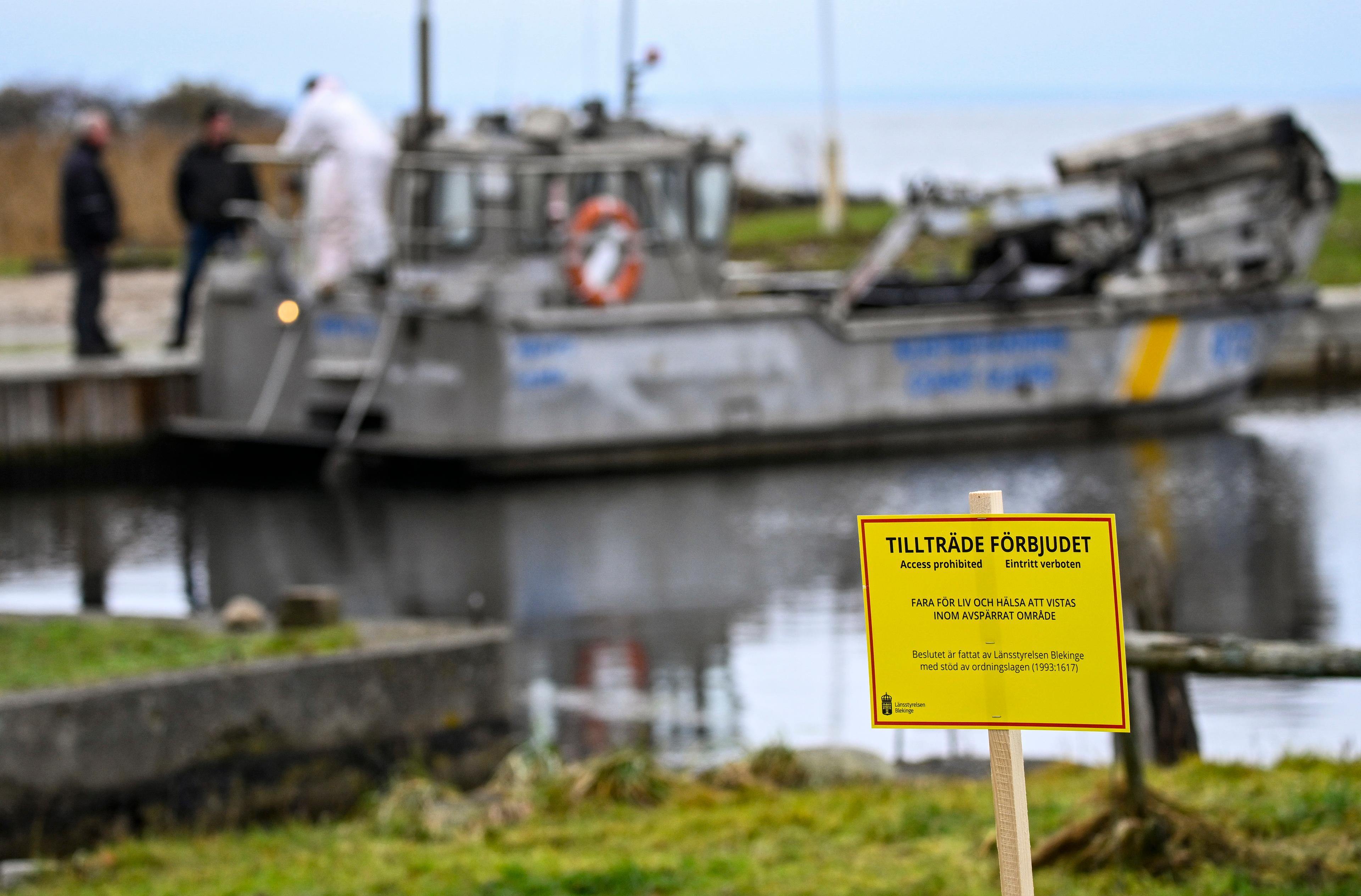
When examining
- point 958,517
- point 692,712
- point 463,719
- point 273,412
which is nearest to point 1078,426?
point 273,412

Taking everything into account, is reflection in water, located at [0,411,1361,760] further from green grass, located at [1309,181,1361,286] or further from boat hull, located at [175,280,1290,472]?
green grass, located at [1309,181,1361,286]

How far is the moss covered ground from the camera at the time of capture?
27328 mm

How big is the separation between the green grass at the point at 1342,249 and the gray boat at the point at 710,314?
671cm

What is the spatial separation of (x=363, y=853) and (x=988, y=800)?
77.3 inches

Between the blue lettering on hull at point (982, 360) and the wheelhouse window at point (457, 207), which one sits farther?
the blue lettering on hull at point (982, 360)

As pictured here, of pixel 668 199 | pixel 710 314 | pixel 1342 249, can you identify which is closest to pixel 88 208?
pixel 668 199

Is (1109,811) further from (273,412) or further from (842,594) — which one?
(273,412)

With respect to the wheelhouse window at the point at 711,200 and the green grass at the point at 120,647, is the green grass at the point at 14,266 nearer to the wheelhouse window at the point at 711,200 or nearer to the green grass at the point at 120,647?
the wheelhouse window at the point at 711,200

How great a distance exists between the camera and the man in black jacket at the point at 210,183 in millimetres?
18281

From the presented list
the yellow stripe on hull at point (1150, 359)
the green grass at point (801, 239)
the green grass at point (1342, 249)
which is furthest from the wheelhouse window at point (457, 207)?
the green grass at point (1342, 249)

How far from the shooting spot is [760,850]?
563 centimetres

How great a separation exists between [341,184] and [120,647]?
1047 cm

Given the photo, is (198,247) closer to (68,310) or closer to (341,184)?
(341,184)

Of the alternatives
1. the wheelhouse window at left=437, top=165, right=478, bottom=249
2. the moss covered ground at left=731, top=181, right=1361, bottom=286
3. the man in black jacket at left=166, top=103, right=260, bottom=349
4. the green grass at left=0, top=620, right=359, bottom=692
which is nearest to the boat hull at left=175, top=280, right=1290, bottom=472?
the man in black jacket at left=166, top=103, right=260, bottom=349
